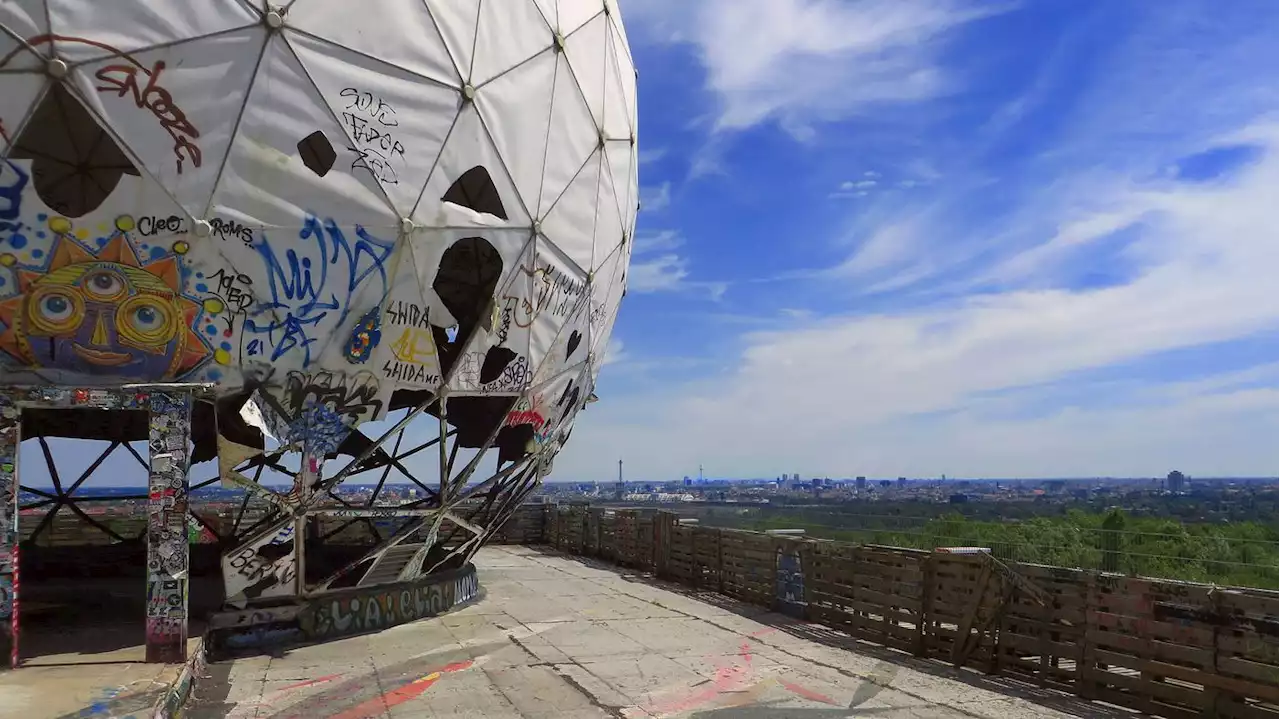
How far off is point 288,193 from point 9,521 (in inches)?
150

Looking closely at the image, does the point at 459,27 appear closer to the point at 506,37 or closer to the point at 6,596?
the point at 506,37

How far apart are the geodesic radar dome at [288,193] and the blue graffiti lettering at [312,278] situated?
21mm

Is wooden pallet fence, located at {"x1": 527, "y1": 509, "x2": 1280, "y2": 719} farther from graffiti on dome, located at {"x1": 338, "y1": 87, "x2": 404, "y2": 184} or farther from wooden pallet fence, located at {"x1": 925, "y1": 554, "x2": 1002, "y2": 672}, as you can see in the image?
graffiti on dome, located at {"x1": 338, "y1": 87, "x2": 404, "y2": 184}

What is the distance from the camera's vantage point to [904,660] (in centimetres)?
1025

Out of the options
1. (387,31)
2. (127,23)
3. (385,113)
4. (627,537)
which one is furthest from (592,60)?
(627,537)

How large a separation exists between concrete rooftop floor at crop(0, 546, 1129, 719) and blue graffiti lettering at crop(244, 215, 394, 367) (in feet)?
10.7

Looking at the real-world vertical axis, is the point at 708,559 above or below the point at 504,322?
below

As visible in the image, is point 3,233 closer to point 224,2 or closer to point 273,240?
point 273,240

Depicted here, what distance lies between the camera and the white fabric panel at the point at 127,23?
7926 millimetres

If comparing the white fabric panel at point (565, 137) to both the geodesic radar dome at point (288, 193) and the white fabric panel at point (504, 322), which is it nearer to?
the geodesic radar dome at point (288, 193)

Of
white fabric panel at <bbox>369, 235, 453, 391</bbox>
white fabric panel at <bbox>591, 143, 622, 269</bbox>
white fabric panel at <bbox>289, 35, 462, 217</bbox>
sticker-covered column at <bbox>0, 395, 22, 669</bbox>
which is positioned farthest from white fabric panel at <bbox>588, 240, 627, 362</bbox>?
sticker-covered column at <bbox>0, 395, 22, 669</bbox>

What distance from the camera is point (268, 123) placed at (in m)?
8.77

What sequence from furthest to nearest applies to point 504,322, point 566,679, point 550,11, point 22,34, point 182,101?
point 550,11 → point 504,322 → point 566,679 → point 182,101 → point 22,34

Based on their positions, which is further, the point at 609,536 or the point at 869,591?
the point at 609,536
